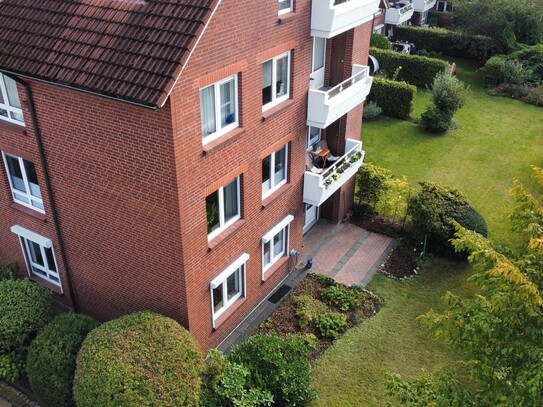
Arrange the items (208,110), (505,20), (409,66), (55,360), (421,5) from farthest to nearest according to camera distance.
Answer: (421,5) < (505,20) < (409,66) < (55,360) < (208,110)

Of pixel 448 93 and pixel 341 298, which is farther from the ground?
pixel 448 93

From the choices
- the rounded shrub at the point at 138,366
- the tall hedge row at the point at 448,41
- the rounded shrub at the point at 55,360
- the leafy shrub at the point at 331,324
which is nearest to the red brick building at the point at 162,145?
the rounded shrub at the point at 138,366

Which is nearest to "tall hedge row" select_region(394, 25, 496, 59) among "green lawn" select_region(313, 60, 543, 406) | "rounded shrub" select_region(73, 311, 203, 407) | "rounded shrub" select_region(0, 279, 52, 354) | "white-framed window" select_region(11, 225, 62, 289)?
"green lawn" select_region(313, 60, 543, 406)

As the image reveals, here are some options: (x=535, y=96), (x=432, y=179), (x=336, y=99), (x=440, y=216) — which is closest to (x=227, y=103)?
(x=336, y=99)

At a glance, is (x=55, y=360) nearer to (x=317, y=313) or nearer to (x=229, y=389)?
(x=229, y=389)

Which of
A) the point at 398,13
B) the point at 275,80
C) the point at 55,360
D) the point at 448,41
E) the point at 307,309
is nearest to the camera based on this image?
the point at 55,360

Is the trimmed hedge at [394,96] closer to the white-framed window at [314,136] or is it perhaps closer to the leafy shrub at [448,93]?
the leafy shrub at [448,93]

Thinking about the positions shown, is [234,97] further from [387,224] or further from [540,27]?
[540,27]
